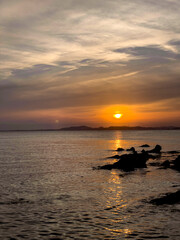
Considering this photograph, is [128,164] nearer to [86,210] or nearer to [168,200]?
[168,200]

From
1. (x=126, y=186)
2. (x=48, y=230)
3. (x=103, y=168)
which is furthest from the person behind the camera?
(x=103, y=168)

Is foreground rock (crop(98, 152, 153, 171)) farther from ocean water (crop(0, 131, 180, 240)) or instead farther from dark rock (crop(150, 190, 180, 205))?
dark rock (crop(150, 190, 180, 205))

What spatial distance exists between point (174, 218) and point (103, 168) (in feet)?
86.2

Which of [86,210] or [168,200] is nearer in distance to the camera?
[86,210]

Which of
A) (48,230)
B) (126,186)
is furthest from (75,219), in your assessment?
(126,186)

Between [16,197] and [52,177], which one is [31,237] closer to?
[16,197]

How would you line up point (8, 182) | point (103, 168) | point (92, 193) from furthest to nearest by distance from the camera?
point (103, 168) < point (8, 182) < point (92, 193)

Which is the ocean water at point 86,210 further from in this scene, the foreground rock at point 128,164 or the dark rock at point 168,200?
the foreground rock at point 128,164

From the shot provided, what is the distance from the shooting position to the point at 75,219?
18531 mm

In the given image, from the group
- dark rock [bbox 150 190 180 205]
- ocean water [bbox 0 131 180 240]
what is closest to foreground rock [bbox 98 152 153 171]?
ocean water [bbox 0 131 180 240]

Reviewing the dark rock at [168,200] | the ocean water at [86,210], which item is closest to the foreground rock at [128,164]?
the ocean water at [86,210]

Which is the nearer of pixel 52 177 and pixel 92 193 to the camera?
pixel 92 193

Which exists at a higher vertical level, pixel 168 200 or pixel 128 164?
pixel 168 200

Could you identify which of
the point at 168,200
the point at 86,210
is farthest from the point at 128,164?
the point at 86,210
